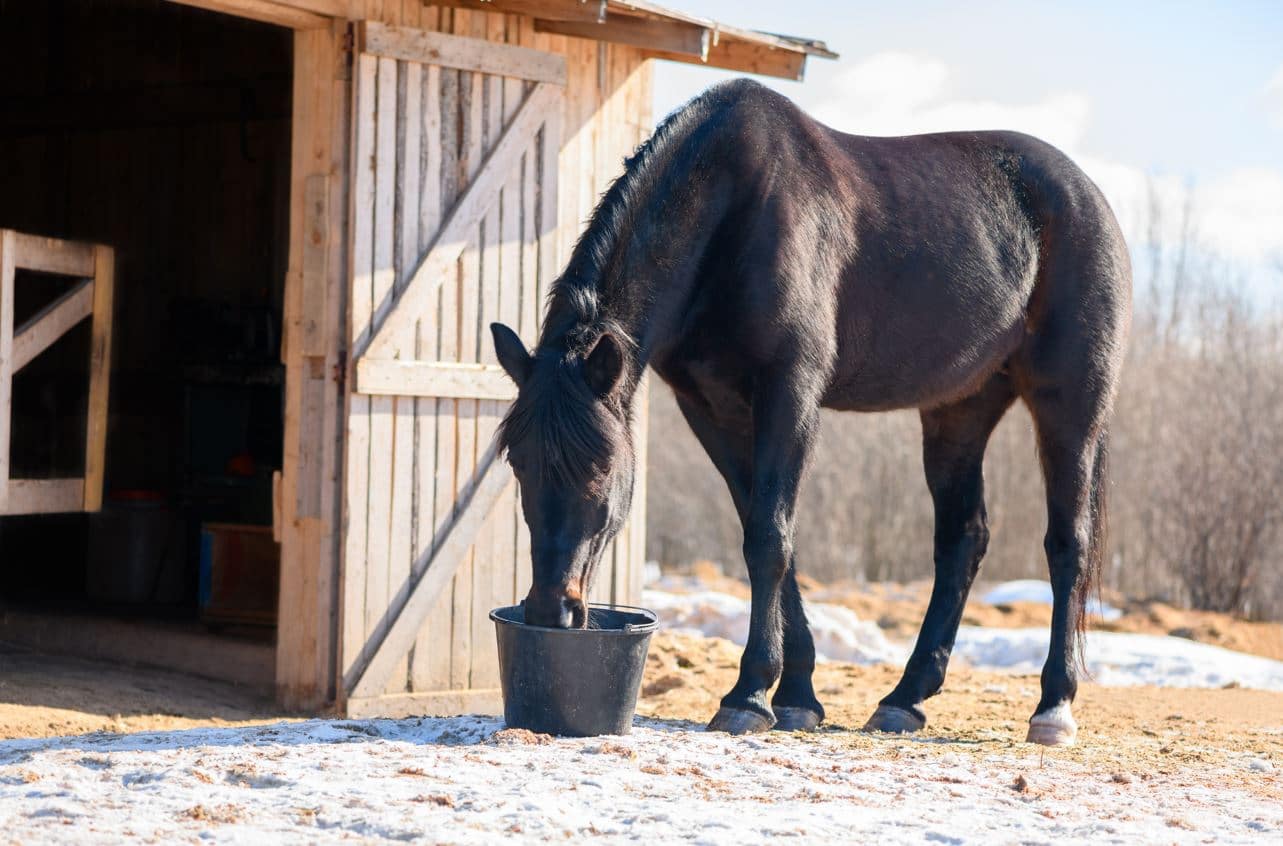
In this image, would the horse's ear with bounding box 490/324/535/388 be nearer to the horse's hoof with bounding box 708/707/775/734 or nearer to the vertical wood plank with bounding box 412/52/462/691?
the horse's hoof with bounding box 708/707/775/734

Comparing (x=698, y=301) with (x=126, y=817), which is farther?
(x=698, y=301)

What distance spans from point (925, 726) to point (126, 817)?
11.4 feet

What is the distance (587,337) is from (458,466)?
2.59 m

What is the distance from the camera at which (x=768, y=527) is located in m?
4.82

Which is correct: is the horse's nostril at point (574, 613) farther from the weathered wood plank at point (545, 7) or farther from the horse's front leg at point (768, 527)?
the weathered wood plank at point (545, 7)

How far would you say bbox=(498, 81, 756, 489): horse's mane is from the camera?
4.18 meters

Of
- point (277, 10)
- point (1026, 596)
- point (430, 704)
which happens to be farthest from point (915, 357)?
point (1026, 596)

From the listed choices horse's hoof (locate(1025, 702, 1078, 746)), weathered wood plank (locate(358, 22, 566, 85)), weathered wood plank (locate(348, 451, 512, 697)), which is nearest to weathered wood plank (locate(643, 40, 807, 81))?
weathered wood plank (locate(358, 22, 566, 85))

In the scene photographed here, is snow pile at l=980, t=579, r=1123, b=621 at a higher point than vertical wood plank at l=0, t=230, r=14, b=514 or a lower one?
lower

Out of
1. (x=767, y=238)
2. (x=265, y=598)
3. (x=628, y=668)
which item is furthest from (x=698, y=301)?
(x=265, y=598)

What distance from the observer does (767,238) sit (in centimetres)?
489

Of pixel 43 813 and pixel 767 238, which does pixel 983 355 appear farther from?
pixel 43 813

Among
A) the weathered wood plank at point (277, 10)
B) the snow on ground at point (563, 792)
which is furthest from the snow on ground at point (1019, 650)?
the weathered wood plank at point (277, 10)

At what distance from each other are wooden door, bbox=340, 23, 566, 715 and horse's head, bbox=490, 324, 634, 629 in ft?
7.53
